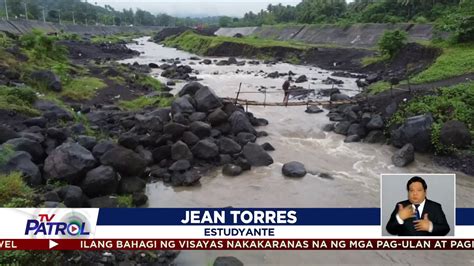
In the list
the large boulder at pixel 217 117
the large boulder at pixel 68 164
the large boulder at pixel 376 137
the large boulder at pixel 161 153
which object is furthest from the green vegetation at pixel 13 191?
the large boulder at pixel 376 137

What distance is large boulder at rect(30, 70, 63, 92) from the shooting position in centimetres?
2059

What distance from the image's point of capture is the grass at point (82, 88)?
69.4ft

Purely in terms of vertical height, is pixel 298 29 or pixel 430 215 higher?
pixel 298 29

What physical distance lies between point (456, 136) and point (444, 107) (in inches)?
93.8

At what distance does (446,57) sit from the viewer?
25547 mm

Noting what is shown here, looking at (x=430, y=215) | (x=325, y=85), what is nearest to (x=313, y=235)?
(x=430, y=215)

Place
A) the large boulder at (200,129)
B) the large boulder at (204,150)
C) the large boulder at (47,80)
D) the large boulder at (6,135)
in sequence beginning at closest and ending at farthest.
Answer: the large boulder at (6,135) → the large boulder at (204,150) → the large boulder at (200,129) → the large boulder at (47,80)

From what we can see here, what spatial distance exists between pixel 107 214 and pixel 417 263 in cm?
673

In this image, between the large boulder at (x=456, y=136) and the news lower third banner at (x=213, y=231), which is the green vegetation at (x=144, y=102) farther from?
the news lower third banner at (x=213, y=231)

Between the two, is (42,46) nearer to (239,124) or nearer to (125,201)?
(239,124)

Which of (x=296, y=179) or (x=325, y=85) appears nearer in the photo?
(x=296, y=179)

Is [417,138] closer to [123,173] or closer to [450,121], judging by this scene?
[450,121]

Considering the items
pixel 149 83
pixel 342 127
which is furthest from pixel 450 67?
pixel 149 83

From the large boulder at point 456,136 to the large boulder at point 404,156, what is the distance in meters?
1.50
